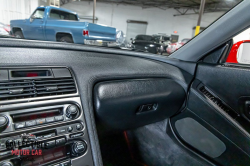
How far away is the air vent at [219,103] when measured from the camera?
4.30ft

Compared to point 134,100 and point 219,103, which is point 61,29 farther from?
point 219,103

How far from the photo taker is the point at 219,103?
1.35 meters

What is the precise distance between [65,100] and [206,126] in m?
1.18

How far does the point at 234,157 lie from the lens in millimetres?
1303

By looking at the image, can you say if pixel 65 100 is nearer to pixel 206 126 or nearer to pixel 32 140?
pixel 32 140

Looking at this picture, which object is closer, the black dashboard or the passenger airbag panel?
the black dashboard

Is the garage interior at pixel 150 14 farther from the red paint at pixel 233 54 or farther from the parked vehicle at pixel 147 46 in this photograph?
the red paint at pixel 233 54

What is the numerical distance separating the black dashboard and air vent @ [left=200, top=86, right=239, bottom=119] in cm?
47

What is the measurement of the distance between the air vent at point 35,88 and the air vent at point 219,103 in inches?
43.0

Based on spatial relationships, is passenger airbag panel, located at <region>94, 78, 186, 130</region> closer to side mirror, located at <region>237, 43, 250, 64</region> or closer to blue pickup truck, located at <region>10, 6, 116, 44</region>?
side mirror, located at <region>237, 43, 250, 64</region>

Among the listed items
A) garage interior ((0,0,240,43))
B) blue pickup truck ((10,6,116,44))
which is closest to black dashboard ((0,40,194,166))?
blue pickup truck ((10,6,116,44))

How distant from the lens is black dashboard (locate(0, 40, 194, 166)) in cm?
75

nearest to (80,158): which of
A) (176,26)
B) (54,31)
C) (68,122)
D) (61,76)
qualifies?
(68,122)

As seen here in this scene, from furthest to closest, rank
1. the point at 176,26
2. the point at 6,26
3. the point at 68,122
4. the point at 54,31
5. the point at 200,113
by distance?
the point at 176,26, the point at 54,31, the point at 6,26, the point at 200,113, the point at 68,122
